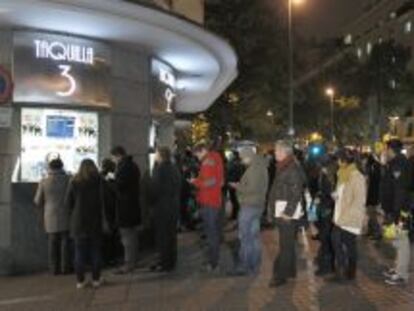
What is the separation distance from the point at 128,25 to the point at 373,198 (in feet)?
20.5

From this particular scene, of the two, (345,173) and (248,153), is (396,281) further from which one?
(248,153)

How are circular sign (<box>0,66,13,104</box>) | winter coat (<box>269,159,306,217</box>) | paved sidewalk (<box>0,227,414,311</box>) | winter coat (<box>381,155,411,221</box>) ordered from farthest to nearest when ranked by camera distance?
1. winter coat (<box>381,155,411,221</box>)
2. circular sign (<box>0,66,13,104</box>)
3. winter coat (<box>269,159,306,217</box>)
4. paved sidewalk (<box>0,227,414,311</box>)

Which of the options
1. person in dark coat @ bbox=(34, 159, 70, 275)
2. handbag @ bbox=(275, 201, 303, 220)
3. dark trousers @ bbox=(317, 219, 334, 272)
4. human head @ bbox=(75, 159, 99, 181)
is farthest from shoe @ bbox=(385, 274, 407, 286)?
person in dark coat @ bbox=(34, 159, 70, 275)

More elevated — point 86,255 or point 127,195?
point 127,195

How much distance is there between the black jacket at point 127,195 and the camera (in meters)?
12.8

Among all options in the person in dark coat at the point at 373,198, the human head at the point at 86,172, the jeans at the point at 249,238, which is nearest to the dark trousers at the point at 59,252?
the human head at the point at 86,172

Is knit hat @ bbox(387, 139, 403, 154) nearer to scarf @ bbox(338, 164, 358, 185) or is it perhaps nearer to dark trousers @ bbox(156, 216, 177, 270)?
scarf @ bbox(338, 164, 358, 185)

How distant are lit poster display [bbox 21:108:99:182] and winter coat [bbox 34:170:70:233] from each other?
0.77m

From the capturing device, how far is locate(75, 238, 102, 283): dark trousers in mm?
11648

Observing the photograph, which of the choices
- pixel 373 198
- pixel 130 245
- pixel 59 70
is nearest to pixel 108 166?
pixel 130 245

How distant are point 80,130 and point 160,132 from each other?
4.63m

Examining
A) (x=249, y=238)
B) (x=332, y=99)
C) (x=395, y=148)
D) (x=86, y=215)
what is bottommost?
(x=249, y=238)

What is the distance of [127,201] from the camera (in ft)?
42.1

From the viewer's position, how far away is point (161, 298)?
11.0m
